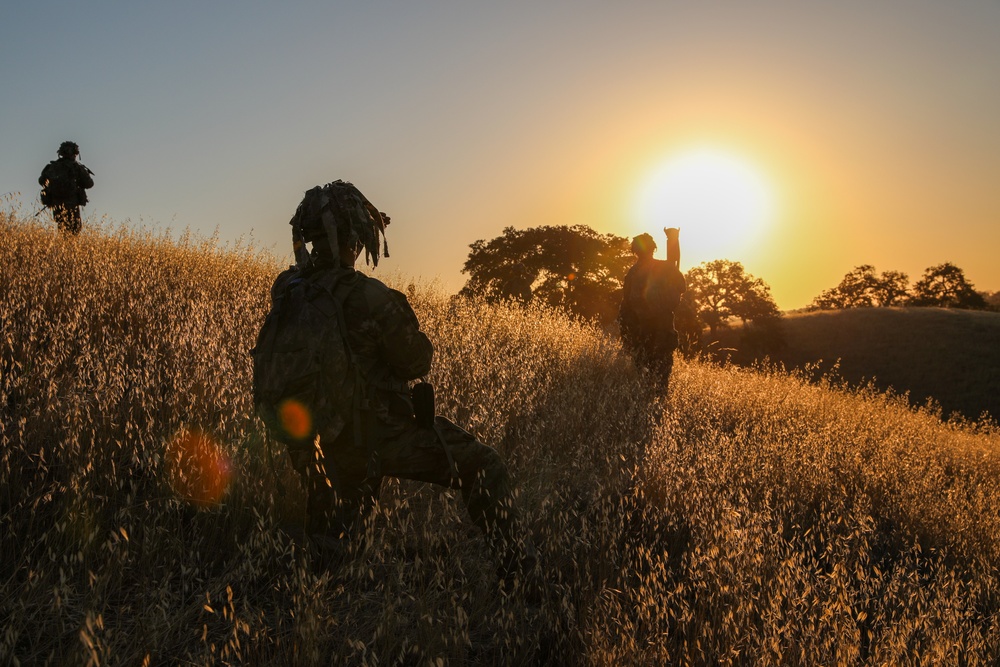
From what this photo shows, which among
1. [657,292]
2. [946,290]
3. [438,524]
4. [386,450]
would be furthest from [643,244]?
[946,290]

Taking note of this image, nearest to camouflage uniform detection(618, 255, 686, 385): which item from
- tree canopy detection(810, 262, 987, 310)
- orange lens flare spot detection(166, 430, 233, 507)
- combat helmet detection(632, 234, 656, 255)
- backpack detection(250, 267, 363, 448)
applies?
combat helmet detection(632, 234, 656, 255)

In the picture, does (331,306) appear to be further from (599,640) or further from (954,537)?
(954,537)

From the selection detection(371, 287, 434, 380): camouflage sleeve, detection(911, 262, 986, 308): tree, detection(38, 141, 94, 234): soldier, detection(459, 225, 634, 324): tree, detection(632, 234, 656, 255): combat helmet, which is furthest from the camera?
detection(911, 262, 986, 308): tree

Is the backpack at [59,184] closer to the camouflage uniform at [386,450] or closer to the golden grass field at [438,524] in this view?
the golden grass field at [438,524]

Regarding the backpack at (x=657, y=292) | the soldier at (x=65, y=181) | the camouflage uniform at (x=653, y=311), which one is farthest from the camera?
the soldier at (x=65, y=181)

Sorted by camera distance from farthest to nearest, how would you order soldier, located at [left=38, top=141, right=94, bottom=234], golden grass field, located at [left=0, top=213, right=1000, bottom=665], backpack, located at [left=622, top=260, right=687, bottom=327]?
soldier, located at [left=38, top=141, right=94, bottom=234] < backpack, located at [left=622, top=260, right=687, bottom=327] < golden grass field, located at [left=0, top=213, right=1000, bottom=665]

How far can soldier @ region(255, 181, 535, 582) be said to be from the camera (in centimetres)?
267

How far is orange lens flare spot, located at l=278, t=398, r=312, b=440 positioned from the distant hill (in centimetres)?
2168

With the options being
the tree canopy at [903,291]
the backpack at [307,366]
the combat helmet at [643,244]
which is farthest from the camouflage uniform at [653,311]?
the tree canopy at [903,291]

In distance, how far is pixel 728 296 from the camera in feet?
110

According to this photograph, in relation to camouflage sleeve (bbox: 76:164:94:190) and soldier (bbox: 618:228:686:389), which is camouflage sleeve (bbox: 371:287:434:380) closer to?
soldier (bbox: 618:228:686:389)

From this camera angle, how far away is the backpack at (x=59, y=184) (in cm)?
1099

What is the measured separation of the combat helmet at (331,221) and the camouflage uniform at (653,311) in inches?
272

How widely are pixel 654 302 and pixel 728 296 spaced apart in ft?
85.5
